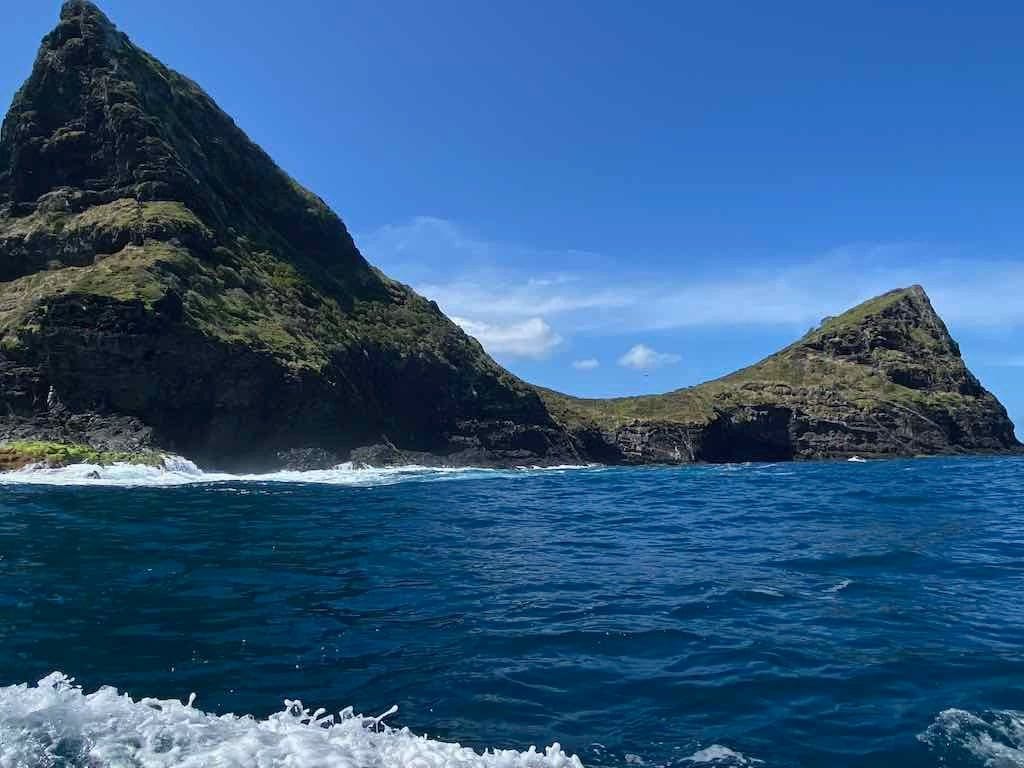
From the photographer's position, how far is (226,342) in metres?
64.7

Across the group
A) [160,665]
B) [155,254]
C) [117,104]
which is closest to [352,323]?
[155,254]

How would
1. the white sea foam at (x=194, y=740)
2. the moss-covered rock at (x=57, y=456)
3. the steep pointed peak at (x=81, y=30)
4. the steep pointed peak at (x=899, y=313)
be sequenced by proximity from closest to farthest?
the white sea foam at (x=194, y=740) < the moss-covered rock at (x=57, y=456) < the steep pointed peak at (x=81, y=30) < the steep pointed peak at (x=899, y=313)

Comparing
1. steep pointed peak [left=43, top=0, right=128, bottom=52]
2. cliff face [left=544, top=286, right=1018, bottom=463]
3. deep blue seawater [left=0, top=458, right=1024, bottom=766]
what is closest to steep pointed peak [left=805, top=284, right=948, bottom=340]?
cliff face [left=544, top=286, right=1018, bottom=463]

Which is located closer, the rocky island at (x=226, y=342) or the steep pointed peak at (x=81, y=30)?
the rocky island at (x=226, y=342)

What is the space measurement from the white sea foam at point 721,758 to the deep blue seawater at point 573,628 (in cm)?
3

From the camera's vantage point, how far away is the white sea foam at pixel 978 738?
24.6 ft

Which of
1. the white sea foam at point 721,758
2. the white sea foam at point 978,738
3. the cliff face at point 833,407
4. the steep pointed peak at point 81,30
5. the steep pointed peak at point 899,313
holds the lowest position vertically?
the white sea foam at point 721,758

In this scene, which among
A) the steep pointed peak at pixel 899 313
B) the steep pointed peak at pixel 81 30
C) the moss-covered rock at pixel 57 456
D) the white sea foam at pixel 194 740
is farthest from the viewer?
the steep pointed peak at pixel 899 313

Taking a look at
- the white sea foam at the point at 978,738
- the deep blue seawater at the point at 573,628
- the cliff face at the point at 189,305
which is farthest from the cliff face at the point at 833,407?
the white sea foam at the point at 978,738

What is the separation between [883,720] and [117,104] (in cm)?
9175

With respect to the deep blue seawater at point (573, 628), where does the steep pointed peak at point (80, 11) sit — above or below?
above

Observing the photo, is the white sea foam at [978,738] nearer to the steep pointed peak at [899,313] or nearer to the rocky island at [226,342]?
the rocky island at [226,342]

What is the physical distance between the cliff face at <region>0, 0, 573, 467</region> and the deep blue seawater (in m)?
37.6

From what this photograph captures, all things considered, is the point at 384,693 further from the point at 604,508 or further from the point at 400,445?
the point at 400,445
